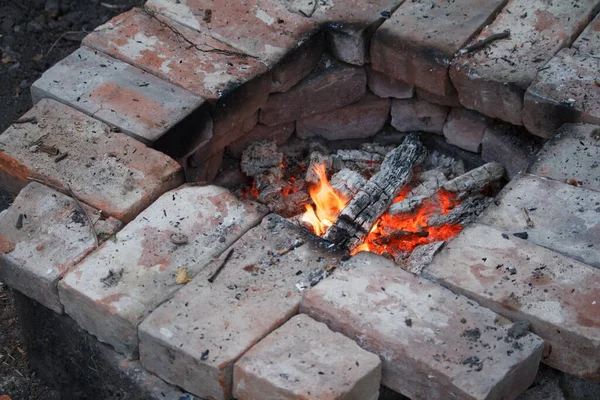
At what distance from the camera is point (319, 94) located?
5.58 m

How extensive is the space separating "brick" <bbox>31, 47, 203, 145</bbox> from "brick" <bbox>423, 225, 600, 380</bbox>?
1.57m

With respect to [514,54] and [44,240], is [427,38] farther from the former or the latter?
[44,240]

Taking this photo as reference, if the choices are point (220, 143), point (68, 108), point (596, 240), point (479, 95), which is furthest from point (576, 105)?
point (68, 108)

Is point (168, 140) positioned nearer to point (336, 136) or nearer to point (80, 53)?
point (80, 53)

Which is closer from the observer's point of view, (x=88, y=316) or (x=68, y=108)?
(x=88, y=316)

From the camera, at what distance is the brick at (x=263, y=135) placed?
5.58 metres

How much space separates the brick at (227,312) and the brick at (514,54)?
1.37 m

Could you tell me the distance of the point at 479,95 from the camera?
518 centimetres

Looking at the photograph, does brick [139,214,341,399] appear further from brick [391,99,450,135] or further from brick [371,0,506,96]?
brick [391,99,450,135]

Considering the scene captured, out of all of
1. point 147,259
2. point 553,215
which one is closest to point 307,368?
point 147,259

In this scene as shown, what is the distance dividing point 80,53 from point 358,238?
1.82 metres

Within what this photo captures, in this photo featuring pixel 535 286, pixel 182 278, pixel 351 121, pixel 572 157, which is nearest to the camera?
pixel 535 286

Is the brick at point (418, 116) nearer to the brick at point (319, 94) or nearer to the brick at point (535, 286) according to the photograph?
the brick at point (319, 94)

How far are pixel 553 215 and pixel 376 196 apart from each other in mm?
1061
